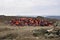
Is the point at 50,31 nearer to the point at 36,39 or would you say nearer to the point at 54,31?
the point at 54,31

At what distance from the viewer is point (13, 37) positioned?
1050 cm

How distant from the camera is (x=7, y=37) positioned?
1055cm

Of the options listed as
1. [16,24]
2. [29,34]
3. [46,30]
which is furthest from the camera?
[16,24]

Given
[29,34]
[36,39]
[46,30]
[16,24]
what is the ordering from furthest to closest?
[16,24] → [46,30] → [29,34] → [36,39]

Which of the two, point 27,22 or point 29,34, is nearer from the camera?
point 29,34

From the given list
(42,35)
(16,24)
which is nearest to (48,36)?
(42,35)

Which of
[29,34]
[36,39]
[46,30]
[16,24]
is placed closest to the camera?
[36,39]

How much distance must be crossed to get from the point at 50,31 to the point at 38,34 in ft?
2.56

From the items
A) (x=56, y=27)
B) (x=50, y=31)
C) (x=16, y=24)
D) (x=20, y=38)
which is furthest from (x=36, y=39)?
(x=16, y=24)

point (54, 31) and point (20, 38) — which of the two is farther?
point (54, 31)

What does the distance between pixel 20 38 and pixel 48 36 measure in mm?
1576

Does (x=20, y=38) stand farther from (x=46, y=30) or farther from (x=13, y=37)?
(x=46, y=30)

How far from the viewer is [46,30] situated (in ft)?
38.4

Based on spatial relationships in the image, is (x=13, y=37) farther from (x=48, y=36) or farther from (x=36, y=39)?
(x=48, y=36)
